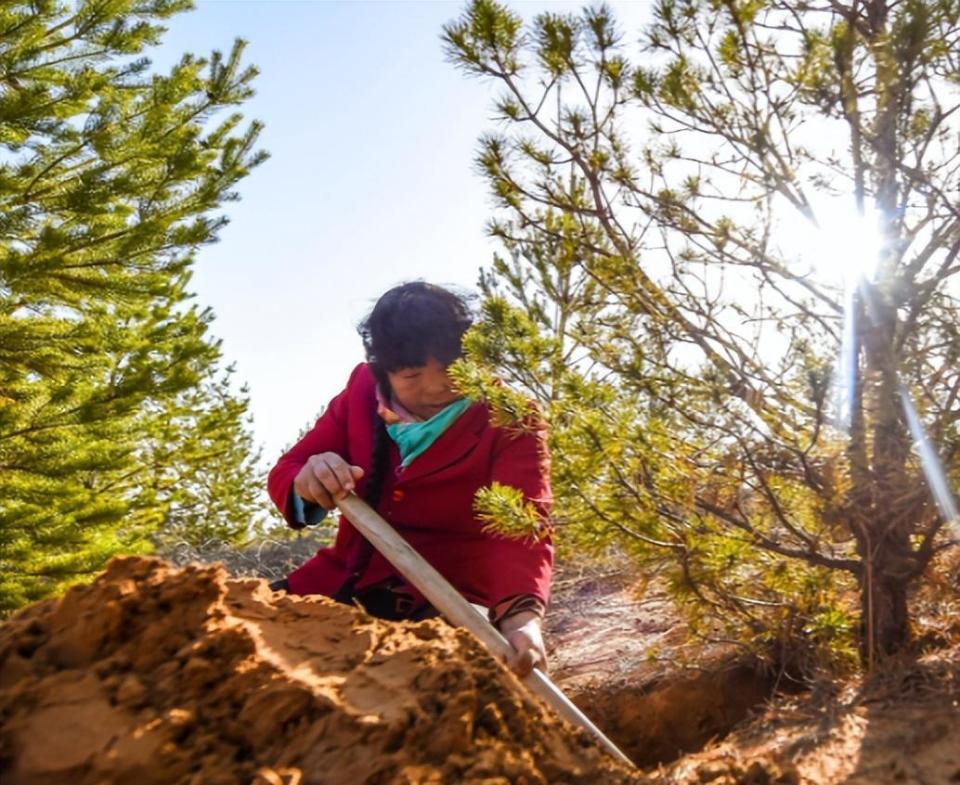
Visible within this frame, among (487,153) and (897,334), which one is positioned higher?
(487,153)

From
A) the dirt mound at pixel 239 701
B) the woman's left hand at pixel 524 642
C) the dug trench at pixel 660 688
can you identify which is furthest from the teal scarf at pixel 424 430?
the dirt mound at pixel 239 701

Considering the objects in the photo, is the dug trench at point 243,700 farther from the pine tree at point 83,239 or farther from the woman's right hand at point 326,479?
the pine tree at point 83,239

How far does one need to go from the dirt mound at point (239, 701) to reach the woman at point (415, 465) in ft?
3.10

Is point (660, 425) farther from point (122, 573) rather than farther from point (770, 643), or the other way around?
point (122, 573)

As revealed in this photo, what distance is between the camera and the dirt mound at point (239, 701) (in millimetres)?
1172

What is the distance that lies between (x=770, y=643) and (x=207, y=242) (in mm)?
4718

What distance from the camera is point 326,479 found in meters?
2.29

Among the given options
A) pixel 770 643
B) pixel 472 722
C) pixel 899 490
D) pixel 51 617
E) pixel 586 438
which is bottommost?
pixel 770 643

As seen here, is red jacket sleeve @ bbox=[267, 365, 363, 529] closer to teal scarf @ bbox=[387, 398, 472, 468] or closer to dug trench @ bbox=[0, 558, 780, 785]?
teal scarf @ bbox=[387, 398, 472, 468]

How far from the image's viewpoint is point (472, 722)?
4.12 ft

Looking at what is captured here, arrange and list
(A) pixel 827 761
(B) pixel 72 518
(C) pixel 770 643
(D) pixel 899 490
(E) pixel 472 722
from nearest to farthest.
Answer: (E) pixel 472 722 < (A) pixel 827 761 < (D) pixel 899 490 < (C) pixel 770 643 < (B) pixel 72 518

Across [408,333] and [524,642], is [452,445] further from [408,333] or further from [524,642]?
[524,642]

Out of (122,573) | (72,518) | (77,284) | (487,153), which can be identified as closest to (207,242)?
(77,284)

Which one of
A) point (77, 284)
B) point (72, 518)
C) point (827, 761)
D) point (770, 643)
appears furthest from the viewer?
point (72, 518)
